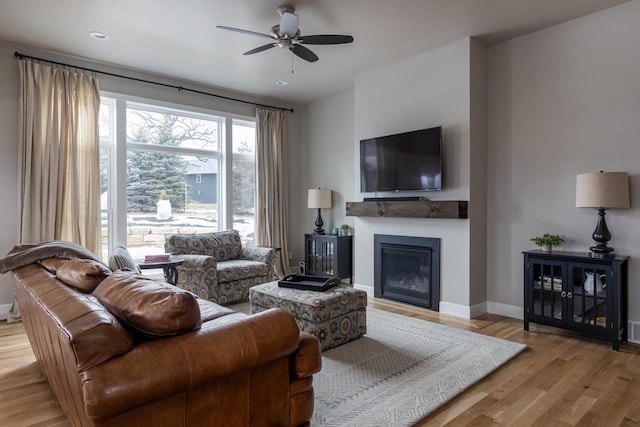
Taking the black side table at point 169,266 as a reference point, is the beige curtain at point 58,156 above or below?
above

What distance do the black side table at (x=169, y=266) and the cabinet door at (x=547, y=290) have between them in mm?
3415

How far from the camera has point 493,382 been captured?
8.28 feet

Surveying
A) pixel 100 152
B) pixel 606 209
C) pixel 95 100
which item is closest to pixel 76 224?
pixel 100 152

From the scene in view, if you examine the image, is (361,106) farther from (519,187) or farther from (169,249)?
(169,249)

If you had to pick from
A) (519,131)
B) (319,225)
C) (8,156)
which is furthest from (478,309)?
(8,156)

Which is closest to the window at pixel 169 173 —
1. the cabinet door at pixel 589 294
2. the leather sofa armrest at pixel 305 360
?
the leather sofa armrest at pixel 305 360

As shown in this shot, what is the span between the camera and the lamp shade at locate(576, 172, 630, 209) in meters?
3.07

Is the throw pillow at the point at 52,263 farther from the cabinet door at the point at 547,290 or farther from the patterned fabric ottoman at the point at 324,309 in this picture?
the cabinet door at the point at 547,290

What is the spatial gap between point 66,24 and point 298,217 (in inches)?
161

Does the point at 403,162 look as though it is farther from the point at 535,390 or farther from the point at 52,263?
the point at 52,263

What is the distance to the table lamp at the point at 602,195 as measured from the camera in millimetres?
3072

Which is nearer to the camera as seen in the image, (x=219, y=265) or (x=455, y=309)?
(x=455, y=309)

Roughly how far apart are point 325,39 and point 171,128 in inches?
116

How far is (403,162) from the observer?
4.42 metres
